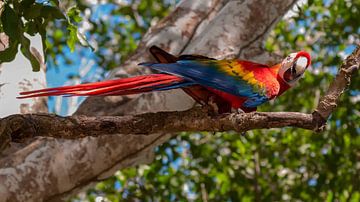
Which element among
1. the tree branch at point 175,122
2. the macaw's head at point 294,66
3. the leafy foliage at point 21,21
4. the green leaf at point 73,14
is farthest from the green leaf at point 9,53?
the macaw's head at point 294,66

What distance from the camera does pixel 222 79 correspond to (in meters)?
1.85

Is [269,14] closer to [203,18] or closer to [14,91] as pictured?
[203,18]

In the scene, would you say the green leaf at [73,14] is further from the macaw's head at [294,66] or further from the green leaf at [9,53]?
the macaw's head at [294,66]

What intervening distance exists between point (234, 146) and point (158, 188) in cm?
65

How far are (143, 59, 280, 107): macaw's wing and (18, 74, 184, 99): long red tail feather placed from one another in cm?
4

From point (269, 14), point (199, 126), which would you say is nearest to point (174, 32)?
point (269, 14)

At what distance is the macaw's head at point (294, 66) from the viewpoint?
6.30ft

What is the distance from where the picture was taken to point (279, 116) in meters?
1.65

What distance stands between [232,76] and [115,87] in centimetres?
39

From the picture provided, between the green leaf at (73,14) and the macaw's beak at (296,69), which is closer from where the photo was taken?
the macaw's beak at (296,69)

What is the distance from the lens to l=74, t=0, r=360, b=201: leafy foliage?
4.11m

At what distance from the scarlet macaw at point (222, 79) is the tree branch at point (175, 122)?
86 mm

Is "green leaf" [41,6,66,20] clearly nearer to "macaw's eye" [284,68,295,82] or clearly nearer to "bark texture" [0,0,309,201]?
"bark texture" [0,0,309,201]

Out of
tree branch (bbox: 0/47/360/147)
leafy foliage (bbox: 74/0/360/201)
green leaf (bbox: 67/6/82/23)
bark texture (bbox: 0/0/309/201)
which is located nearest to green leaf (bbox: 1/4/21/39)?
tree branch (bbox: 0/47/360/147)
